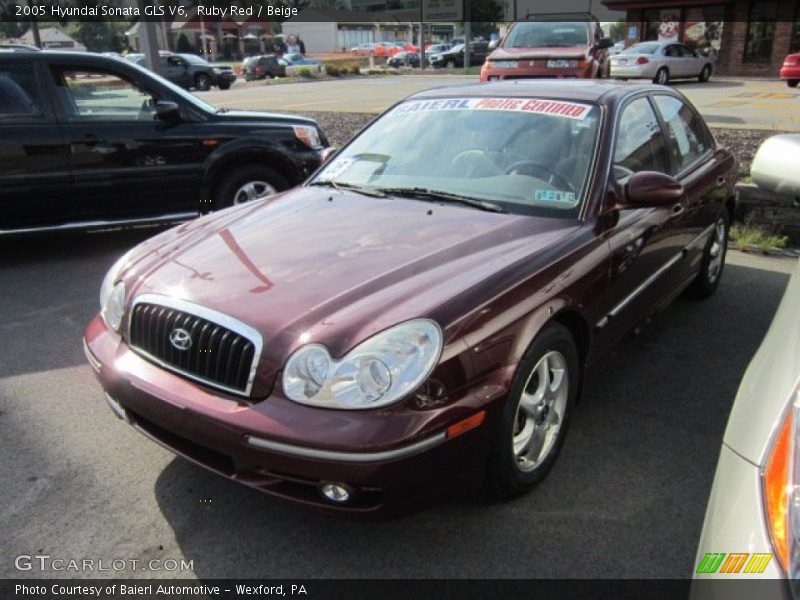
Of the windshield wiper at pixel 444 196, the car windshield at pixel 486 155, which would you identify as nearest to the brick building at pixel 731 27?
the car windshield at pixel 486 155

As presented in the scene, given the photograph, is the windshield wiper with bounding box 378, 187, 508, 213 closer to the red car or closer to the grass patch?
the grass patch

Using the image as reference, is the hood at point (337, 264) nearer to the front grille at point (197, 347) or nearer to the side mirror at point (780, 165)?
the front grille at point (197, 347)

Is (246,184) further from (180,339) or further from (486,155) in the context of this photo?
(180,339)

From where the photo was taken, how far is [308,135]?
22.4 ft

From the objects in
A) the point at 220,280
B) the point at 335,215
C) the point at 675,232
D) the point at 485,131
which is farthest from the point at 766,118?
the point at 220,280

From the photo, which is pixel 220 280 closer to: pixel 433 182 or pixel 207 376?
pixel 207 376

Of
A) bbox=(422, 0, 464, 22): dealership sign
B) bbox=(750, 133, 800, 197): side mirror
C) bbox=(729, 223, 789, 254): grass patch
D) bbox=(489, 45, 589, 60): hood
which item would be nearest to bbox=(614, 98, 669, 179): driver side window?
bbox=(750, 133, 800, 197): side mirror

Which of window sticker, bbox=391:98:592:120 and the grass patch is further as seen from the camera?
the grass patch

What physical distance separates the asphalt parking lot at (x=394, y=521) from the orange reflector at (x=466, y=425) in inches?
15.5

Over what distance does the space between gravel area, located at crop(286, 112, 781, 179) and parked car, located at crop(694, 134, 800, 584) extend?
6.70 m

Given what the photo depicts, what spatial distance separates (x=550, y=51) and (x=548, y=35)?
0.79 metres

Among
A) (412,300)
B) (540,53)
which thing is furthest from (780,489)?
(540,53)

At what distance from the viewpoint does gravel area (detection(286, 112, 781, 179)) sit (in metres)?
8.17

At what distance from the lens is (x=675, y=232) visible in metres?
3.95
